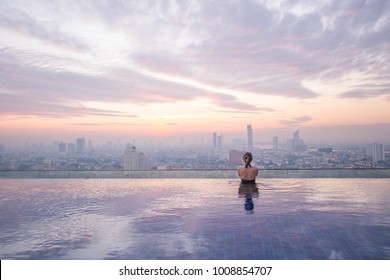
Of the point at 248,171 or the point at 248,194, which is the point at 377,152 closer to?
the point at 248,171

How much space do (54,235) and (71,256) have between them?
1562 mm

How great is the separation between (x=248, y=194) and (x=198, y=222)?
4393mm

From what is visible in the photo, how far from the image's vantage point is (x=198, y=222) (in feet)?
26.6

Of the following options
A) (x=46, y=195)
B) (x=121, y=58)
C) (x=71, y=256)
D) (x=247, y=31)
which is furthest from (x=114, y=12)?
(x=71, y=256)

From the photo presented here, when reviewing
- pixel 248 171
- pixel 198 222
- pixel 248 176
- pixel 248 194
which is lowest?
pixel 198 222

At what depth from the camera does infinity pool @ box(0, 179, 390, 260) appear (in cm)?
606

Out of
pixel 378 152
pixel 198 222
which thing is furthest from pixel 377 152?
pixel 198 222

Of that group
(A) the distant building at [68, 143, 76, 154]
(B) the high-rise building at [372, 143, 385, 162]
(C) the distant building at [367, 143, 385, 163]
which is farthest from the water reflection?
(A) the distant building at [68, 143, 76, 154]

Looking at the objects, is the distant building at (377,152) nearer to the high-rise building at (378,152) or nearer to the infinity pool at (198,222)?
the high-rise building at (378,152)

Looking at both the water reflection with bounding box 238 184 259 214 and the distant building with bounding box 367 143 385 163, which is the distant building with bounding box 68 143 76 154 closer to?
the distant building with bounding box 367 143 385 163

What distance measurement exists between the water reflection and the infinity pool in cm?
4

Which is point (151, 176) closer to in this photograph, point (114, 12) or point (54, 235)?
point (114, 12)

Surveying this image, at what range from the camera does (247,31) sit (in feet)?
63.7

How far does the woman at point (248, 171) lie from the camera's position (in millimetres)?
13960
